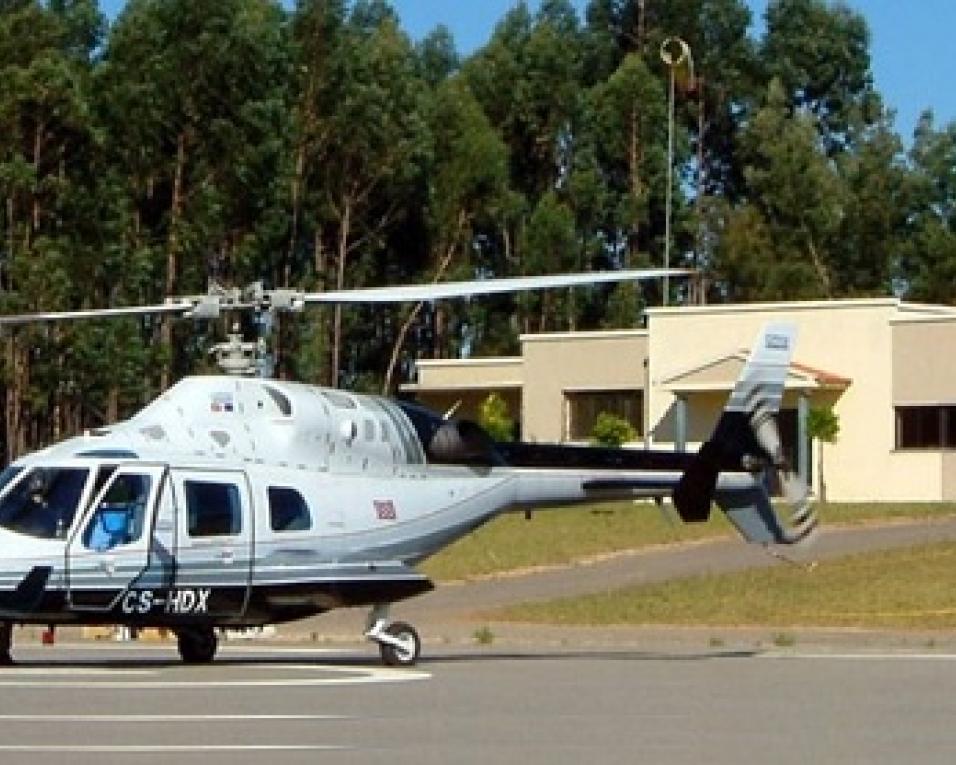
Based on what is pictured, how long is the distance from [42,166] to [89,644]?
40.0 m

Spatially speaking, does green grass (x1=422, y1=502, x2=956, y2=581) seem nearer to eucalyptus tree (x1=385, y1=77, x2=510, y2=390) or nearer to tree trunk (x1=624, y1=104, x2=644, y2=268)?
eucalyptus tree (x1=385, y1=77, x2=510, y2=390)

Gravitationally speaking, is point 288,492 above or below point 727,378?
below

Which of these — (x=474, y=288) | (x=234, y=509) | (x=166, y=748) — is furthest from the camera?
(x=234, y=509)

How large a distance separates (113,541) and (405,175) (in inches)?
2170

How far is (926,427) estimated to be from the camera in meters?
57.0

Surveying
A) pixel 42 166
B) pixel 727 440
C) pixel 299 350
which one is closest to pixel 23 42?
pixel 42 166

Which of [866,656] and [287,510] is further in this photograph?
[866,656]

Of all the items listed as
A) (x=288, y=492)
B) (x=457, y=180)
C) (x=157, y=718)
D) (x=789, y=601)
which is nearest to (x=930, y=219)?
(x=457, y=180)

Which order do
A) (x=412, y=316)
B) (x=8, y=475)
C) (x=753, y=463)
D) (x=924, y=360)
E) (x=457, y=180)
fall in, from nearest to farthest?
(x=8, y=475) < (x=753, y=463) < (x=924, y=360) < (x=457, y=180) < (x=412, y=316)

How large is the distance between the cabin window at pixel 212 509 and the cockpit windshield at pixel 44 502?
3.23 ft

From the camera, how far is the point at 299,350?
243ft

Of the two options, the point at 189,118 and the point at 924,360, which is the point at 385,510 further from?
the point at 189,118

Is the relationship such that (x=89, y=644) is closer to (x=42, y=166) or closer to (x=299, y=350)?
(x=42, y=166)

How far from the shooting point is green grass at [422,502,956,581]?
42.3 metres
